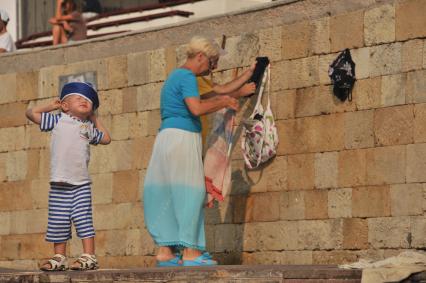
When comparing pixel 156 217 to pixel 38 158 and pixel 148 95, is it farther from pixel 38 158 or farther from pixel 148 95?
pixel 38 158

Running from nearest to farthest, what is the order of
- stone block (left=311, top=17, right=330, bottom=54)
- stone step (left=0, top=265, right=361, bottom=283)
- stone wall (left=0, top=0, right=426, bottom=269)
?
stone step (left=0, top=265, right=361, bottom=283), stone wall (left=0, top=0, right=426, bottom=269), stone block (left=311, top=17, right=330, bottom=54)

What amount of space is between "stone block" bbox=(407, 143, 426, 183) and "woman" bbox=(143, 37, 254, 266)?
141 centimetres

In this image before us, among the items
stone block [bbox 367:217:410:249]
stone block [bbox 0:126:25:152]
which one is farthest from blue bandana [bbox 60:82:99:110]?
stone block [bbox 0:126:25:152]

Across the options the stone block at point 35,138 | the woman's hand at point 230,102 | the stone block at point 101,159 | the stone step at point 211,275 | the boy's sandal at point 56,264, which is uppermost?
the stone block at point 35,138

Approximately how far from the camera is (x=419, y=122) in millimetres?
12859

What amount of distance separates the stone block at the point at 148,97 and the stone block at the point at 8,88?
1.94m

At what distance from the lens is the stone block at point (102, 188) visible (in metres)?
15.9

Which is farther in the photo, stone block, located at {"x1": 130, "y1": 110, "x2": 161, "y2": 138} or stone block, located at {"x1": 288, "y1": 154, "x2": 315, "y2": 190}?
stone block, located at {"x1": 130, "y1": 110, "x2": 161, "y2": 138}

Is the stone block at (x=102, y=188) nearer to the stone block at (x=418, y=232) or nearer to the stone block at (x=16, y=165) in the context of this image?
the stone block at (x=16, y=165)

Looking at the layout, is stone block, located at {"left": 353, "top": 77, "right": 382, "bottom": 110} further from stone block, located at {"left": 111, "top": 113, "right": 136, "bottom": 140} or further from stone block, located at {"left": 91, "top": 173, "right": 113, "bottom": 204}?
stone block, located at {"left": 91, "top": 173, "right": 113, "bottom": 204}

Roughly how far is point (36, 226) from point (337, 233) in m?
4.23

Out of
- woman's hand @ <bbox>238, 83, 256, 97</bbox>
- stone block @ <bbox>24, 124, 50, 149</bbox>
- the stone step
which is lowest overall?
the stone step

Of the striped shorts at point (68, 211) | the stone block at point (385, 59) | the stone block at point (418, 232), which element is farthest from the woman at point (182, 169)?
the stone block at point (418, 232)

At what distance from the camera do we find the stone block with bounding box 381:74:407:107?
42.8 feet
